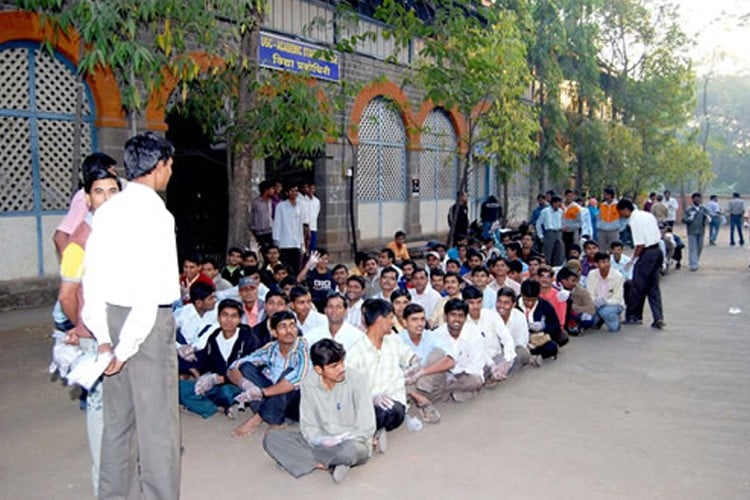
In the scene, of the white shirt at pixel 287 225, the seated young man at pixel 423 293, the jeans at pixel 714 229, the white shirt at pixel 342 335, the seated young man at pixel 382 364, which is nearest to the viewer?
the seated young man at pixel 382 364

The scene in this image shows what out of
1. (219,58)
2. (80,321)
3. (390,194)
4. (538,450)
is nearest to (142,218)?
(80,321)

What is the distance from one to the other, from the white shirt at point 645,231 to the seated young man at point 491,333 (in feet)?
10.6

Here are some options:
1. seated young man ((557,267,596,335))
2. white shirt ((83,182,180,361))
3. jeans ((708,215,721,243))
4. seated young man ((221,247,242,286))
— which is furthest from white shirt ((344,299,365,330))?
jeans ((708,215,721,243))

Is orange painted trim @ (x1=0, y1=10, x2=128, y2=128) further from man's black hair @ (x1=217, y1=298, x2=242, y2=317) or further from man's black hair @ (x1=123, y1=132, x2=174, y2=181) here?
man's black hair @ (x1=123, y1=132, x2=174, y2=181)

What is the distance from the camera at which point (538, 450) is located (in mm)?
4578

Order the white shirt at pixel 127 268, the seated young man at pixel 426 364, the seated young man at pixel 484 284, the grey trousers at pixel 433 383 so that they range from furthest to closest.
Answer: the seated young man at pixel 484 284 → the grey trousers at pixel 433 383 → the seated young man at pixel 426 364 → the white shirt at pixel 127 268

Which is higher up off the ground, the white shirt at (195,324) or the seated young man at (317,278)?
the seated young man at (317,278)

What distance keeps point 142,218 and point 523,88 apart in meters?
11.3

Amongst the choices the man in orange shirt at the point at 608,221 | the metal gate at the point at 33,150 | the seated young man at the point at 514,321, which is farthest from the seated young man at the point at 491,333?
the man in orange shirt at the point at 608,221

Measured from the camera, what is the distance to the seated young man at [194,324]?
561 centimetres

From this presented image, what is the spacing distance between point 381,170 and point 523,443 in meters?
10.8

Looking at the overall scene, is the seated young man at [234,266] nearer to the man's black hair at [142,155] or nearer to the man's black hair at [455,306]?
the man's black hair at [455,306]

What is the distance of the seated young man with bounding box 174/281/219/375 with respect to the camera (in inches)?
221

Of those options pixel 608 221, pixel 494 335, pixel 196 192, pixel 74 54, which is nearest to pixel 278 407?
pixel 494 335
